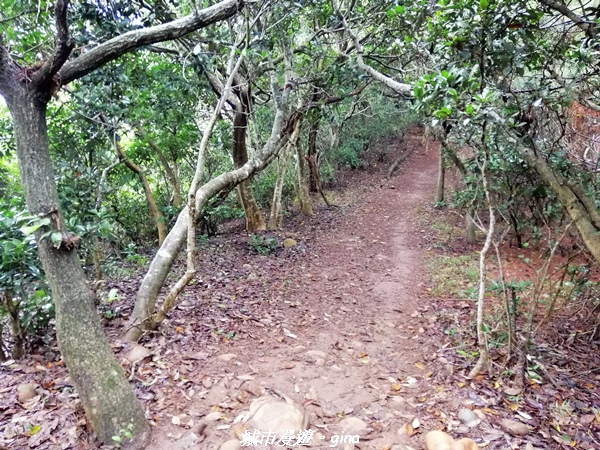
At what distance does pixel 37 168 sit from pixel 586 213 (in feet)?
14.0

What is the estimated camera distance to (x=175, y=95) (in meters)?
7.14

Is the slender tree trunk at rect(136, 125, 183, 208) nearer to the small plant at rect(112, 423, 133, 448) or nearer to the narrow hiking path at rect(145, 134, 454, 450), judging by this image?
the narrow hiking path at rect(145, 134, 454, 450)

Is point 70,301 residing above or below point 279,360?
above

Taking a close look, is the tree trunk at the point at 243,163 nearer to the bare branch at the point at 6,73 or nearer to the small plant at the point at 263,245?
the small plant at the point at 263,245

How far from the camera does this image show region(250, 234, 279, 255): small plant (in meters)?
7.68

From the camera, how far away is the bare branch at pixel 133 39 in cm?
250

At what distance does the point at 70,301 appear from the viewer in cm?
247

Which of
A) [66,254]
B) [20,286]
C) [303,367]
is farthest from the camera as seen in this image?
[303,367]

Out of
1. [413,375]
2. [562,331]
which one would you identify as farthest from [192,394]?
[562,331]

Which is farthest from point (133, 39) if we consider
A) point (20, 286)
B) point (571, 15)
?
point (571, 15)

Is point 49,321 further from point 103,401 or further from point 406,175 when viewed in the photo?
point 406,175

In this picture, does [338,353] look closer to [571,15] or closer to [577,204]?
[577,204]

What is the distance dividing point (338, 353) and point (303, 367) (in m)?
0.55

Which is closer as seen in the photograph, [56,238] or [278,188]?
[56,238]
